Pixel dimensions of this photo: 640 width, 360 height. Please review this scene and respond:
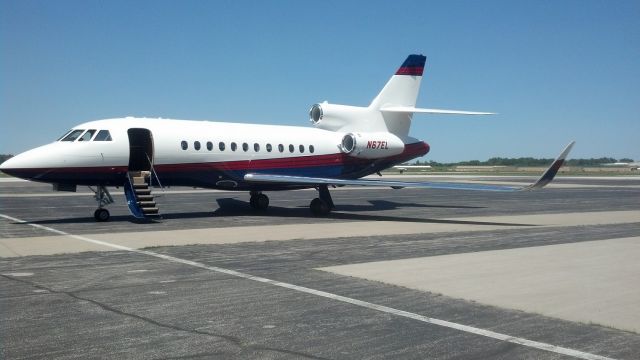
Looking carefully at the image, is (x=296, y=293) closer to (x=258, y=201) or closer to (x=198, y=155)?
(x=198, y=155)

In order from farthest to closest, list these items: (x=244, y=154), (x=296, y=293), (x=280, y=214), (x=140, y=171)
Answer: (x=280, y=214) < (x=244, y=154) < (x=140, y=171) < (x=296, y=293)

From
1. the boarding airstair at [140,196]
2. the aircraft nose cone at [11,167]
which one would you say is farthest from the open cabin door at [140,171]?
the aircraft nose cone at [11,167]

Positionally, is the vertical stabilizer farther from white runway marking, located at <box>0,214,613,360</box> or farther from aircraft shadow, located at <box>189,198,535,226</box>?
white runway marking, located at <box>0,214,613,360</box>

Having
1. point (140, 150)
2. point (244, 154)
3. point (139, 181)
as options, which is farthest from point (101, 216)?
point (244, 154)

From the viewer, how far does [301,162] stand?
24.6 meters

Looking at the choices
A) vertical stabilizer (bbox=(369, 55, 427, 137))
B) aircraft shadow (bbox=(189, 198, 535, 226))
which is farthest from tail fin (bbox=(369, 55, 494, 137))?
aircraft shadow (bbox=(189, 198, 535, 226))

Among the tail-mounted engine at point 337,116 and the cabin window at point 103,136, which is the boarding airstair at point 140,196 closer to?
the cabin window at point 103,136

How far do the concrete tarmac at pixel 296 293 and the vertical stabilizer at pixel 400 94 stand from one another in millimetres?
9683

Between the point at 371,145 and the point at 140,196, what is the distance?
10.2m

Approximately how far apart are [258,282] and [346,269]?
1921 mm

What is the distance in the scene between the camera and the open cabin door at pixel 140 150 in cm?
2009

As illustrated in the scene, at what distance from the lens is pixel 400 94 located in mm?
27312

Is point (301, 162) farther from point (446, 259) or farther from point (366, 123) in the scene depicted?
point (446, 259)

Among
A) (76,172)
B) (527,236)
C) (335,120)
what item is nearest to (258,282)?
(527,236)
